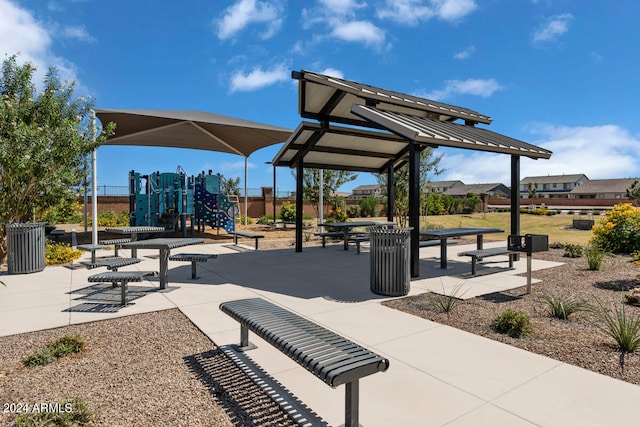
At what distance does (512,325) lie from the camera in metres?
4.36

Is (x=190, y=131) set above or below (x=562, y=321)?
above

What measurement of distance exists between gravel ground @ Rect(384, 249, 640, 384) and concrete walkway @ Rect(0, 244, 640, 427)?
26 cm

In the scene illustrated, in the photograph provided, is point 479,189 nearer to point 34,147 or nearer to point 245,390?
point 34,147

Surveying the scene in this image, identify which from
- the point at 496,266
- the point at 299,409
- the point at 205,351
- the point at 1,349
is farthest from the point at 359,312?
the point at 496,266

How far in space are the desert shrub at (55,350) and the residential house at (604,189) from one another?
90609 millimetres

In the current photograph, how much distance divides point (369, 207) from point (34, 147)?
28.0 meters

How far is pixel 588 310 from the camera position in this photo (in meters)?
5.00

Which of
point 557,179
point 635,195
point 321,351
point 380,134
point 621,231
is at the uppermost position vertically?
point 557,179

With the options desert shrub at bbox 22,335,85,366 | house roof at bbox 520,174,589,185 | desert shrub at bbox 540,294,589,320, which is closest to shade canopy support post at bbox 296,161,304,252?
desert shrub at bbox 540,294,589,320

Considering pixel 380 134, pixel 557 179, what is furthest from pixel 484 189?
pixel 380 134

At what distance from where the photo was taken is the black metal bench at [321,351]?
7.54 feet

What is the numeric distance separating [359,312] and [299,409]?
2.50m

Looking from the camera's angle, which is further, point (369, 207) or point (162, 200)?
point (369, 207)

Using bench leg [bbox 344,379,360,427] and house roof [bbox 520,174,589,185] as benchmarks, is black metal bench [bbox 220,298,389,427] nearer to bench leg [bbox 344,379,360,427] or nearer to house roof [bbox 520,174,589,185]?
bench leg [bbox 344,379,360,427]
